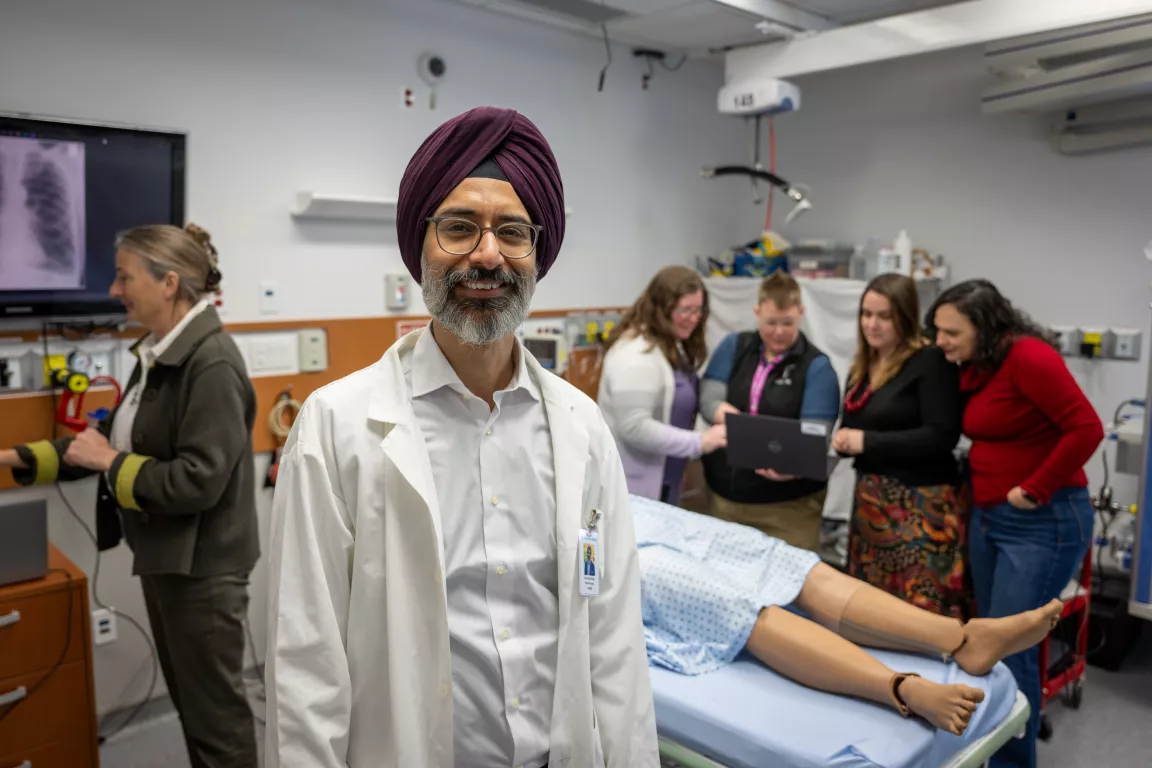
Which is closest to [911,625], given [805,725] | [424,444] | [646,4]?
[805,725]

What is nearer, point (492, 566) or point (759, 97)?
point (492, 566)

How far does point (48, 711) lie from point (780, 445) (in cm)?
218

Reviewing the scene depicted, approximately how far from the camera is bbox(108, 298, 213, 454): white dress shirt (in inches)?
81.2

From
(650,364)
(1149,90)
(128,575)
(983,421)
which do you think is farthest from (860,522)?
(128,575)

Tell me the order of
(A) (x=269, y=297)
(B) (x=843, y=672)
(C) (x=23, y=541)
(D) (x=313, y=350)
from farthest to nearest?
(D) (x=313, y=350), (A) (x=269, y=297), (C) (x=23, y=541), (B) (x=843, y=672)

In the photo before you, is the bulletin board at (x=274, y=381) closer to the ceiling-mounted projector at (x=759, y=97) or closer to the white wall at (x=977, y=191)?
the ceiling-mounted projector at (x=759, y=97)

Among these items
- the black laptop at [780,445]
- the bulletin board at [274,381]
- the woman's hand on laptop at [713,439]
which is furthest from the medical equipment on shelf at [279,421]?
the black laptop at [780,445]

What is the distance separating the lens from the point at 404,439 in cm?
116

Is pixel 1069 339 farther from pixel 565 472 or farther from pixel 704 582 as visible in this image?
pixel 565 472

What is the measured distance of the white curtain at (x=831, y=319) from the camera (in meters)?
4.00

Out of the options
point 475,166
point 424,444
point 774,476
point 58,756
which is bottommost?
point 58,756

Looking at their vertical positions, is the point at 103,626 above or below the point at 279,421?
below

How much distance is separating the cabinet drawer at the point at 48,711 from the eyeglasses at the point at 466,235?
1830 mm

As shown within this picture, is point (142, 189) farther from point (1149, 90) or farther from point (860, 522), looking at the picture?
point (1149, 90)
